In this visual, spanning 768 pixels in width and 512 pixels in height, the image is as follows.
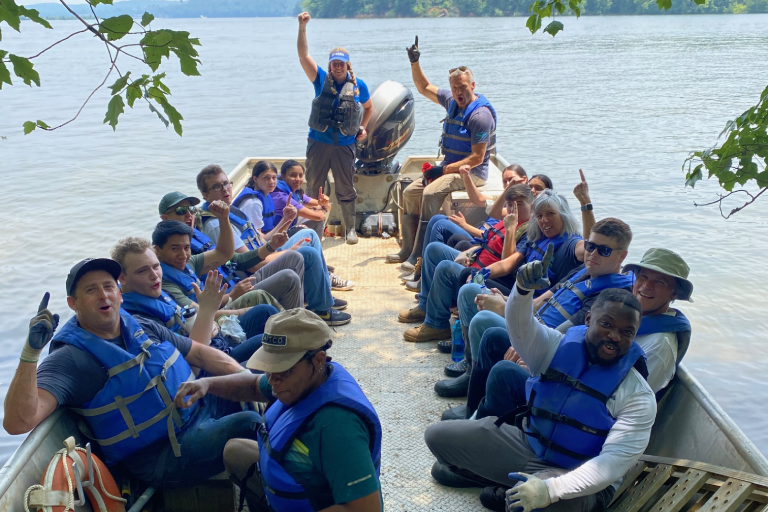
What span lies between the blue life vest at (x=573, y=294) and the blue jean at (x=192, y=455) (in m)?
1.55

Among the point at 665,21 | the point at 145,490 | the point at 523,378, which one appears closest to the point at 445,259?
the point at 523,378

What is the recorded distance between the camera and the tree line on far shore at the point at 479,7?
51156 mm

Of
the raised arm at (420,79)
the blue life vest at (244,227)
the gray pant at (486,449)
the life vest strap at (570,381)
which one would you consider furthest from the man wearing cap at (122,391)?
the raised arm at (420,79)

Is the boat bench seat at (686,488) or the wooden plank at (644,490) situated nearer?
the boat bench seat at (686,488)

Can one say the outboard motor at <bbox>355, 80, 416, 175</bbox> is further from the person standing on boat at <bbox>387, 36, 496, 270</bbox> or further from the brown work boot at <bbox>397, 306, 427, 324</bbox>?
the brown work boot at <bbox>397, 306, 427, 324</bbox>

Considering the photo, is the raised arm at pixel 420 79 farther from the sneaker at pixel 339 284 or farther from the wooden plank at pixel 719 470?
the wooden plank at pixel 719 470

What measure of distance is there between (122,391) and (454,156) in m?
4.08

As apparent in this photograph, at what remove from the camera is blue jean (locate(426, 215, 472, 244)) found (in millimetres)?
5000

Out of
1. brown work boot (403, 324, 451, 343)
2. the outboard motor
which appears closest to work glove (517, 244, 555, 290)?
brown work boot (403, 324, 451, 343)

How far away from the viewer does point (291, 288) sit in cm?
414

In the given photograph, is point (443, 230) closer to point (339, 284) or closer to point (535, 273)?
point (339, 284)

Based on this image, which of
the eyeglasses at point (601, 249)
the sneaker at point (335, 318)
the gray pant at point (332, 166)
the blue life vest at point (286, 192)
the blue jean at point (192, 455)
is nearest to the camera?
the blue jean at point (192, 455)

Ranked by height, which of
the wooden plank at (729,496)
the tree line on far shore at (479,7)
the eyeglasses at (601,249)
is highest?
the tree line on far shore at (479,7)

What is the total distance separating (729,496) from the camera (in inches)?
89.3
